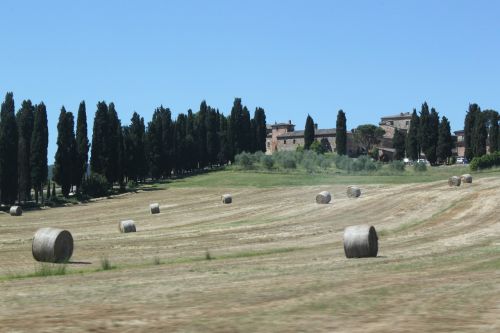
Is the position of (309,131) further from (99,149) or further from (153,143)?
(99,149)

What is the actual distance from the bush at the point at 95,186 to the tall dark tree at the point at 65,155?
8.82 ft

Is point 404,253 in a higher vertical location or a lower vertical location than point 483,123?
lower

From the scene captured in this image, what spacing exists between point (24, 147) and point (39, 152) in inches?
79.5

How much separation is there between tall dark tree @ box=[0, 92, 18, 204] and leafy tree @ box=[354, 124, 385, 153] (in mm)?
115715

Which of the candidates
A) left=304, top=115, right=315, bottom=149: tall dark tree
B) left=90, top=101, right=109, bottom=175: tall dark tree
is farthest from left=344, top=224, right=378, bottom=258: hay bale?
left=304, top=115, right=315, bottom=149: tall dark tree

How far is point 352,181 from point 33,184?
3685cm

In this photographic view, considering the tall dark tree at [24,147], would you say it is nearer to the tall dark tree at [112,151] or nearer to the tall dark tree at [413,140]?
the tall dark tree at [112,151]

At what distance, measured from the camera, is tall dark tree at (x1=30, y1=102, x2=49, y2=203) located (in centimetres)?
8394

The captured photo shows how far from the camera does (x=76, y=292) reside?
15289 mm

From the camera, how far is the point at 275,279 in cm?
1744

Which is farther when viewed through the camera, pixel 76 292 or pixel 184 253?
pixel 184 253

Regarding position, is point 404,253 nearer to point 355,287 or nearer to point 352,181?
point 355,287

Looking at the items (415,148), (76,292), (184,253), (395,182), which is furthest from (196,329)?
(415,148)

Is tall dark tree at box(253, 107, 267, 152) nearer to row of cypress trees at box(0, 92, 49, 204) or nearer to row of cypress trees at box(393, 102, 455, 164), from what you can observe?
row of cypress trees at box(393, 102, 455, 164)
